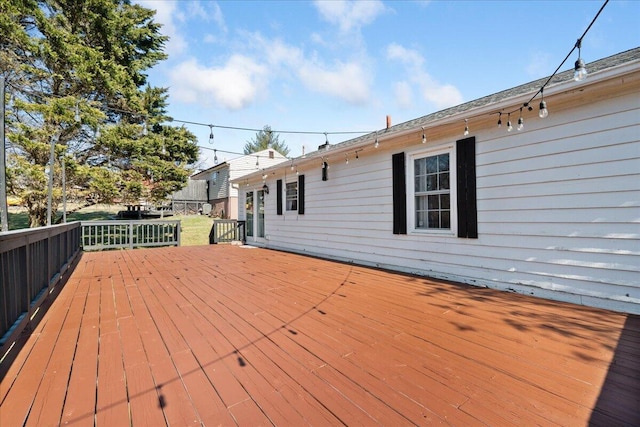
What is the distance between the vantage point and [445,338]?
2.38 m

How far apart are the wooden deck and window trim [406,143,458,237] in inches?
42.5

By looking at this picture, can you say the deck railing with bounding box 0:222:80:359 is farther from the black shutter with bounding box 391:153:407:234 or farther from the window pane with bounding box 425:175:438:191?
the window pane with bounding box 425:175:438:191

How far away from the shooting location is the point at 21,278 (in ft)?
8.66

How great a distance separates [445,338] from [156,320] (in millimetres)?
2706

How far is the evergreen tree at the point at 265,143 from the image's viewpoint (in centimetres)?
3394

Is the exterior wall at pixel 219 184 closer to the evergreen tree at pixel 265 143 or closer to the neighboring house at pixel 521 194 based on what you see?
the evergreen tree at pixel 265 143

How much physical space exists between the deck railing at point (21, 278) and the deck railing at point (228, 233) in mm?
6903

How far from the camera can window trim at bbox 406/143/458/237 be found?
14.1 feet

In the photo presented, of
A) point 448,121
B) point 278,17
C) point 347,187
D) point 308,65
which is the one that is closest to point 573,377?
point 448,121

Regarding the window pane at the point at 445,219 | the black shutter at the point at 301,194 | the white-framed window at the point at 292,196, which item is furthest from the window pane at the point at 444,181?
the white-framed window at the point at 292,196

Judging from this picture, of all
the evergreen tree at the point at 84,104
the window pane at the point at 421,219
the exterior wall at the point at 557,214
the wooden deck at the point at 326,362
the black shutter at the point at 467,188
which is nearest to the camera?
the wooden deck at the point at 326,362

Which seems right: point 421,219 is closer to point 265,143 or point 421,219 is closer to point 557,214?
point 557,214

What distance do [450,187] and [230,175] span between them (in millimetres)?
17792

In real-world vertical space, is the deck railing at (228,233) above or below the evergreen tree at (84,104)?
below
